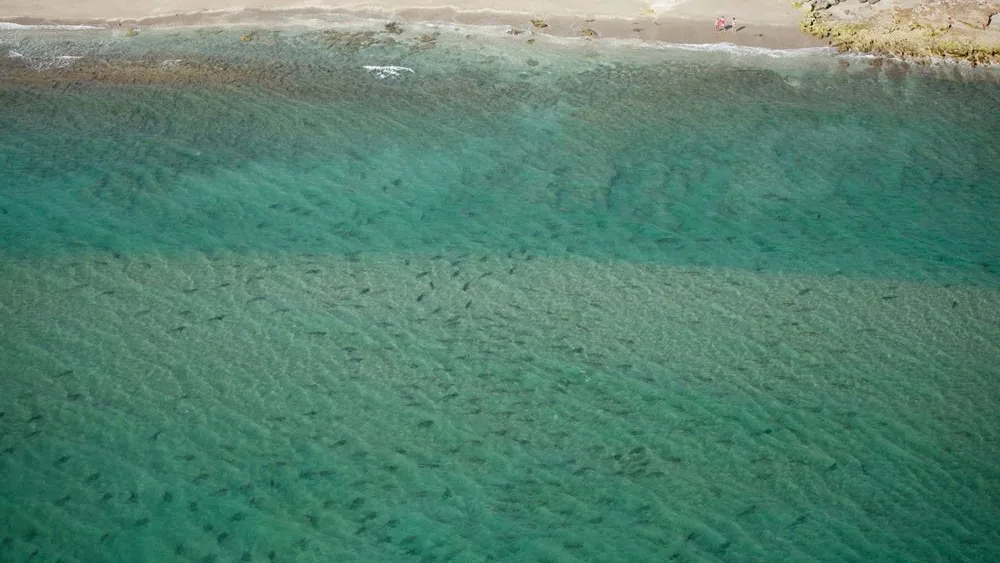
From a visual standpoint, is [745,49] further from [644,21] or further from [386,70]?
[386,70]

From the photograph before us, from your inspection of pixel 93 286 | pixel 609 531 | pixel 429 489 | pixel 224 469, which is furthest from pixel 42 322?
pixel 609 531

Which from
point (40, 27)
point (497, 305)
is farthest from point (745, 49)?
point (40, 27)

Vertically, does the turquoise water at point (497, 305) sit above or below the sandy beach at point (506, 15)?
below

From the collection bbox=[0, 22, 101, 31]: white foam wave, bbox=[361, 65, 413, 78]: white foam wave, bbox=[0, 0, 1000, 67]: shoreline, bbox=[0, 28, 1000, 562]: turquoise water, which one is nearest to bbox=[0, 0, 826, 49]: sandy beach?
bbox=[0, 0, 1000, 67]: shoreline

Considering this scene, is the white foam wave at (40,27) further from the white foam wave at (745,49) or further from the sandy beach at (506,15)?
the white foam wave at (745,49)

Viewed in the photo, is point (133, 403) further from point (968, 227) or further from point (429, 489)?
point (968, 227)

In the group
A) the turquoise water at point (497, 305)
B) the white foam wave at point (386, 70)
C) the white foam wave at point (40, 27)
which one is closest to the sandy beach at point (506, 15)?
the white foam wave at point (40, 27)
